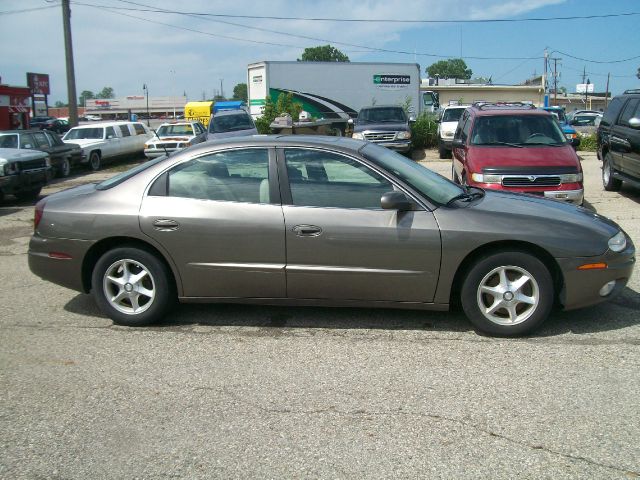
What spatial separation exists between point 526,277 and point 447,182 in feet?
4.45

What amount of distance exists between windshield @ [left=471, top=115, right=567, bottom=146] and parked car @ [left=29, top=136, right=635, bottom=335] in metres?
4.68

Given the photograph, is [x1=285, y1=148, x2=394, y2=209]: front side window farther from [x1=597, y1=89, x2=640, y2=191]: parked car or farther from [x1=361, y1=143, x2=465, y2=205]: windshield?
[x1=597, y1=89, x2=640, y2=191]: parked car

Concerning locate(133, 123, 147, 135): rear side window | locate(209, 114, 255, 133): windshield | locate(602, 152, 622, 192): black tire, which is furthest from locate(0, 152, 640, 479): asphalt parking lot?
locate(133, 123, 147, 135): rear side window

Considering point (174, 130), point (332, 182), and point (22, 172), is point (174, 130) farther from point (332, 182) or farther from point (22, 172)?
point (332, 182)

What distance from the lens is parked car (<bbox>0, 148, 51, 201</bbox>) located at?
40.8ft

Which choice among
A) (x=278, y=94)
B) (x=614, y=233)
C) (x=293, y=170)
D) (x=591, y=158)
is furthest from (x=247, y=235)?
(x=278, y=94)

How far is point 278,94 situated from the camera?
28.5 meters

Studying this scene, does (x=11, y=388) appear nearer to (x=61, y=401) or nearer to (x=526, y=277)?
(x=61, y=401)

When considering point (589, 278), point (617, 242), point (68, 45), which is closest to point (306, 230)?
point (589, 278)

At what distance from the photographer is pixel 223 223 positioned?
16.4 ft

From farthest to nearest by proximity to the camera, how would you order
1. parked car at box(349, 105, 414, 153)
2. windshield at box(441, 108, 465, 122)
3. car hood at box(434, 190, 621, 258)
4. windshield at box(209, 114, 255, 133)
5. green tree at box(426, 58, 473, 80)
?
green tree at box(426, 58, 473, 80), windshield at box(441, 108, 465, 122), windshield at box(209, 114, 255, 133), parked car at box(349, 105, 414, 153), car hood at box(434, 190, 621, 258)

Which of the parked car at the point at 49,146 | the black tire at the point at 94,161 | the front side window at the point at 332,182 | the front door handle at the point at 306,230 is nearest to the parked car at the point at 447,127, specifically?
the black tire at the point at 94,161

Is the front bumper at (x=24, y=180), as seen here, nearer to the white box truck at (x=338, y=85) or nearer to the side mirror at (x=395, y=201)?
the side mirror at (x=395, y=201)

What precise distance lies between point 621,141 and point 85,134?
18.0 meters
